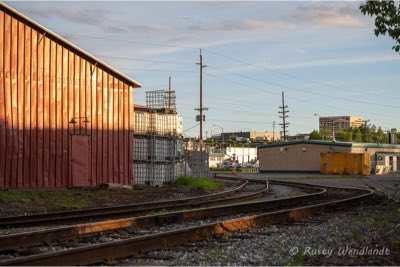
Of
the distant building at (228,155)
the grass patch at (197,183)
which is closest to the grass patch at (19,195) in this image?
the grass patch at (197,183)

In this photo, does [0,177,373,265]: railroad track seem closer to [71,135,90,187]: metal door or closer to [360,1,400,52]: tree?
[360,1,400,52]: tree

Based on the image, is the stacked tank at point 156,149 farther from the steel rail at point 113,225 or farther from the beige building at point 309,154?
the beige building at point 309,154

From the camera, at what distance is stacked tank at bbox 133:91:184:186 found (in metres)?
28.5

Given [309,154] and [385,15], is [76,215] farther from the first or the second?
[309,154]

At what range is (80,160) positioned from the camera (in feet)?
79.3

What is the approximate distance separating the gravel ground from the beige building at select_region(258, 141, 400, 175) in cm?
4680

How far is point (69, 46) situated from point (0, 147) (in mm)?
5135

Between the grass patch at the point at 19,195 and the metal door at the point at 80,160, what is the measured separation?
3167 mm

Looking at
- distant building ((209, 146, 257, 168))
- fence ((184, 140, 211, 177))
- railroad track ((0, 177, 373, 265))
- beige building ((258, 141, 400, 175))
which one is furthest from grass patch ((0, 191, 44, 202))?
distant building ((209, 146, 257, 168))

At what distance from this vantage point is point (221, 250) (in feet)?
28.6

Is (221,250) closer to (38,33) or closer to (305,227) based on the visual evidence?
(305,227)

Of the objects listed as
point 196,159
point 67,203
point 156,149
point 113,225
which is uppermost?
point 156,149

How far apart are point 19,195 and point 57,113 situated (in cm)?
493

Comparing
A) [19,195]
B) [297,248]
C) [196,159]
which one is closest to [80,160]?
[19,195]
